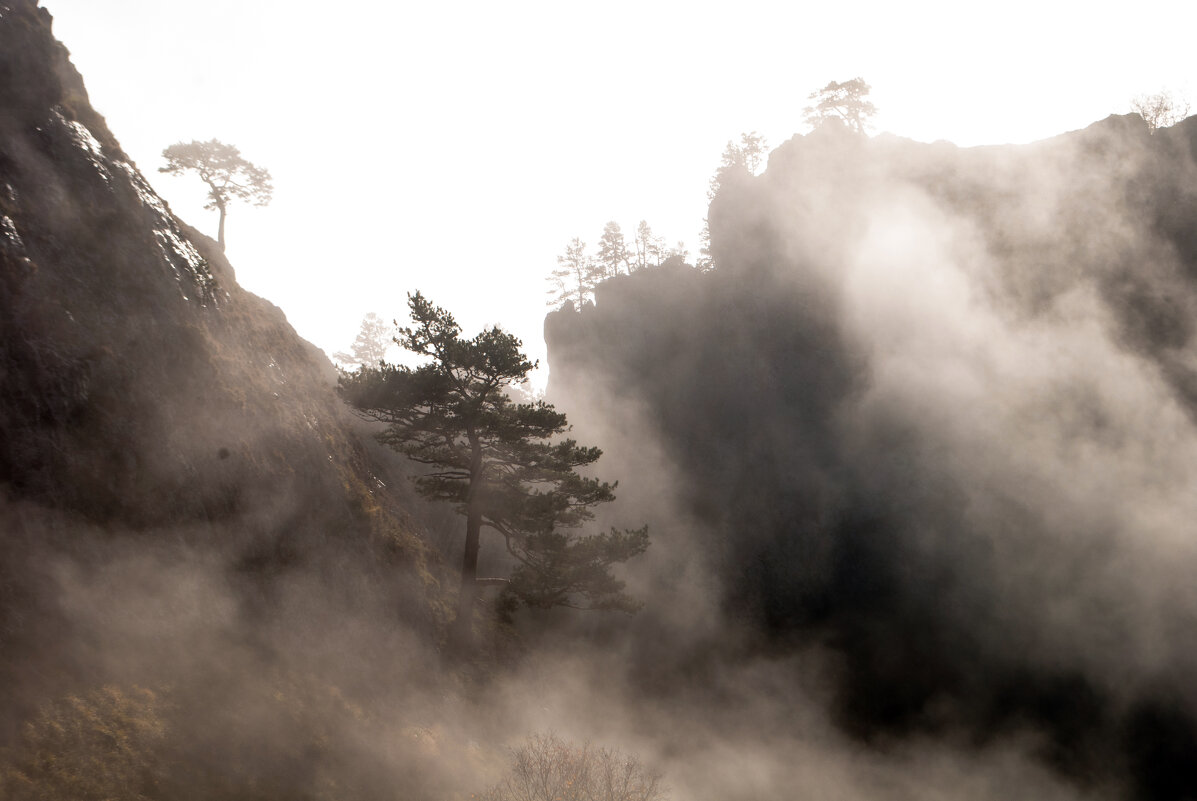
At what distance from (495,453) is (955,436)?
2611 centimetres

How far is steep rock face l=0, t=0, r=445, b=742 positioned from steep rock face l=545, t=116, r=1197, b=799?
19.1 m

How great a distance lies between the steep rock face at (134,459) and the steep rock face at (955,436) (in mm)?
19100

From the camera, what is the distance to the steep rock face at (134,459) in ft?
38.3

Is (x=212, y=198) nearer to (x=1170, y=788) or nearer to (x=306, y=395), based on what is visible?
(x=306, y=395)

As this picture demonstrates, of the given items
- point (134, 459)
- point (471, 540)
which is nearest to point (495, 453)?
point (471, 540)

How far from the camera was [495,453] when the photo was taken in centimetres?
1895

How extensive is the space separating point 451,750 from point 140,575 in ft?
31.6

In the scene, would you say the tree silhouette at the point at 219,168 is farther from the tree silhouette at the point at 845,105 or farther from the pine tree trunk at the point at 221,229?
the tree silhouette at the point at 845,105

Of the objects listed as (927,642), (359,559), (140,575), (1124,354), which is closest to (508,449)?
(359,559)

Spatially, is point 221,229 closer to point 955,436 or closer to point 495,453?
point 495,453

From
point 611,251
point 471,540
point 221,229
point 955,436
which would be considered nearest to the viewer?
point 471,540

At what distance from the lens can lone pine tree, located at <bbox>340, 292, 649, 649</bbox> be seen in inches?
701

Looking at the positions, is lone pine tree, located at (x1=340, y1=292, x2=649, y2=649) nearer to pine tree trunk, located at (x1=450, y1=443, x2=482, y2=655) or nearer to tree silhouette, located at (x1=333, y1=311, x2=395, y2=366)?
pine tree trunk, located at (x1=450, y1=443, x2=482, y2=655)

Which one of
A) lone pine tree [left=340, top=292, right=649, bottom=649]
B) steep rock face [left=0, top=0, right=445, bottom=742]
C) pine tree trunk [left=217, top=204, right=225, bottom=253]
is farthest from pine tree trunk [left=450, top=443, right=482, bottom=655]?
pine tree trunk [left=217, top=204, right=225, bottom=253]
